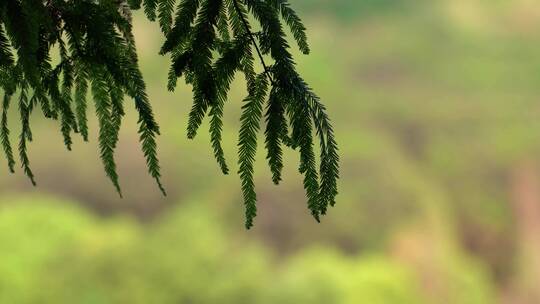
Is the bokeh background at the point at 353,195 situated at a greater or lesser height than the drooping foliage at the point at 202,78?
greater

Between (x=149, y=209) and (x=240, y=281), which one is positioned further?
(x=149, y=209)

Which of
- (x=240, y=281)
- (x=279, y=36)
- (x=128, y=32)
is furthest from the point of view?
(x=240, y=281)

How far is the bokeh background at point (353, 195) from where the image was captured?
752 inches

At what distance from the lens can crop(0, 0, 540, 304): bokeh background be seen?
19.1 meters

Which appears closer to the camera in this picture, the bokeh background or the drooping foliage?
the drooping foliage

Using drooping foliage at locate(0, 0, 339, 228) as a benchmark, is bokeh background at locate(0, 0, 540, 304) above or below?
above

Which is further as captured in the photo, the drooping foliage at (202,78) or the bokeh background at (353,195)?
the bokeh background at (353,195)

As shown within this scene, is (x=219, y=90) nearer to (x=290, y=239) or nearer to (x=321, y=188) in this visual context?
(x=321, y=188)

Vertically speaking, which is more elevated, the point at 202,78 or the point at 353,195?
the point at 353,195

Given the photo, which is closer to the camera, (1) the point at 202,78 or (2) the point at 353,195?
(1) the point at 202,78

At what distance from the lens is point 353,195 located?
75.3 ft

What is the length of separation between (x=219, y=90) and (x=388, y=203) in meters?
22.0

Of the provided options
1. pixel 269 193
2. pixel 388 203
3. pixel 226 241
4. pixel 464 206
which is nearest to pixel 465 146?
pixel 464 206

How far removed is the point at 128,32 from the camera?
1.75m
